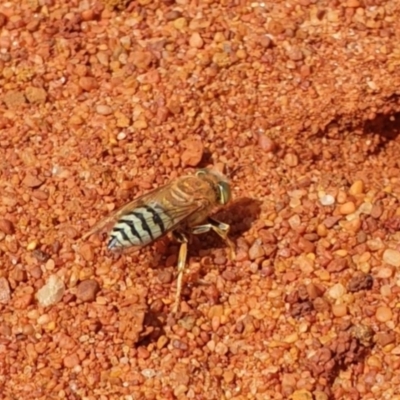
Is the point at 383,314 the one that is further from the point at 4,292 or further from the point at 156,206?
the point at 4,292

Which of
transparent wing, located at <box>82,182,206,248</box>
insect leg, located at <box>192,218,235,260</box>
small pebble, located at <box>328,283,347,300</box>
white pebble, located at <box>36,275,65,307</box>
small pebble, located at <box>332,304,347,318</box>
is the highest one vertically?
transparent wing, located at <box>82,182,206,248</box>

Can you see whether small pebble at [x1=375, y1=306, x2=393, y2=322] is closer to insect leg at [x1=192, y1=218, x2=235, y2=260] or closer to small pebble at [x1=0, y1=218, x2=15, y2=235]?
insect leg at [x1=192, y1=218, x2=235, y2=260]

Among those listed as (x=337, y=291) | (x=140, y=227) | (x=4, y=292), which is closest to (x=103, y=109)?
(x=140, y=227)

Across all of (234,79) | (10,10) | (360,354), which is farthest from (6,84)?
(360,354)

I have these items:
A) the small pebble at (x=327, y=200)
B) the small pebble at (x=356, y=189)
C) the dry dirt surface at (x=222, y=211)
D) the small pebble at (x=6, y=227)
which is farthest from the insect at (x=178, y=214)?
the small pebble at (x=356, y=189)

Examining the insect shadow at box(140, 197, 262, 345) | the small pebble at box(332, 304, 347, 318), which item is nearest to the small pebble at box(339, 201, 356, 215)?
the insect shadow at box(140, 197, 262, 345)

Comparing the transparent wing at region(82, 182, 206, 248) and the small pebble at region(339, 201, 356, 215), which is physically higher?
the transparent wing at region(82, 182, 206, 248)
